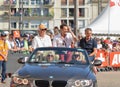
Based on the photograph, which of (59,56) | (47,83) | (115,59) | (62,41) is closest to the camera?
(47,83)

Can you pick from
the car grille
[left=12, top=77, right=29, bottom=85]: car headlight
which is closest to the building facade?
[left=12, top=77, right=29, bottom=85]: car headlight

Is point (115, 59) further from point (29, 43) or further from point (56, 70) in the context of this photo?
point (56, 70)

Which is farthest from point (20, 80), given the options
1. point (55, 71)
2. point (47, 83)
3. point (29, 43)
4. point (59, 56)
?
point (29, 43)

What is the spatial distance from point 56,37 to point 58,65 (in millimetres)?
3261

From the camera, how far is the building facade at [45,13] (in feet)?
310

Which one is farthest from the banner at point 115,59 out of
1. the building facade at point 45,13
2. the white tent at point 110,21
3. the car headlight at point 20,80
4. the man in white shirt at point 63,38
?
the building facade at point 45,13

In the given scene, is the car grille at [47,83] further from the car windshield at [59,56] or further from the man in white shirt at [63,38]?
the man in white shirt at [63,38]

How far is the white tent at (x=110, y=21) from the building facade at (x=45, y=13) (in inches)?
2378

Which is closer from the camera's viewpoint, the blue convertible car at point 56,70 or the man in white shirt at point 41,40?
the blue convertible car at point 56,70

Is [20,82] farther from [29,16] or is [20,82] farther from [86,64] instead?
[29,16]

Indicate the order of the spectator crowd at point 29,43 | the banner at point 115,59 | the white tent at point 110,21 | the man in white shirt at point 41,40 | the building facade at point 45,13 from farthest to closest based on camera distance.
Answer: the building facade at point 45,13
the white tent at point 110,21
the banner at point 115,59
the spectator crowd at point 29,43
the man in white shirt at point 41,40

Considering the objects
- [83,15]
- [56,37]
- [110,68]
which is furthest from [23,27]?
[56,37]

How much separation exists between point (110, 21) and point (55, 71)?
77.4 feet

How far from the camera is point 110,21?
3319 centimetres
